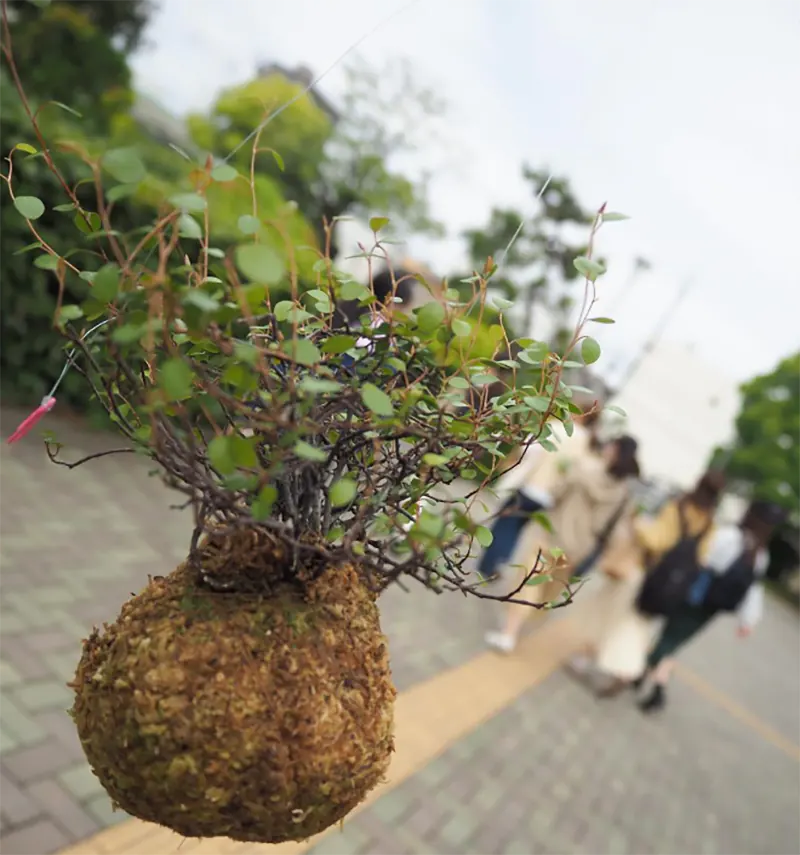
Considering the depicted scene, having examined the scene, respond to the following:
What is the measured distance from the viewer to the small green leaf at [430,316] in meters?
1.11

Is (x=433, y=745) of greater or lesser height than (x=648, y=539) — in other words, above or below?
below

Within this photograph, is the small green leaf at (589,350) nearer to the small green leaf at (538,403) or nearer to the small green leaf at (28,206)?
the small green leaf at (538,403)

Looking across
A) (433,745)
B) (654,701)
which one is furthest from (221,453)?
(654,701)

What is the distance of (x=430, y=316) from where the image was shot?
1112 mm

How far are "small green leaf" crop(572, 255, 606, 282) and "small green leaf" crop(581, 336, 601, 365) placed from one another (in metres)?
0.11

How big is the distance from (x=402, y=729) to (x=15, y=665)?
6.39ft

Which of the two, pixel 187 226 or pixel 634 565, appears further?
pixel 634 565

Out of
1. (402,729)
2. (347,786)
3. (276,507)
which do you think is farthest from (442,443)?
(402,729)

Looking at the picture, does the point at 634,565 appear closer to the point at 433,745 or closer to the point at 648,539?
the point at 648,539

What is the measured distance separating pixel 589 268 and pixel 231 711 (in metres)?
0.96

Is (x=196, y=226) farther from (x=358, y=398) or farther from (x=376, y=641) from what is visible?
(x=376, y=641)

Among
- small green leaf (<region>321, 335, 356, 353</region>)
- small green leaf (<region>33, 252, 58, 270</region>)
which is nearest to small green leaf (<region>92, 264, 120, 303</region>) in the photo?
small green leaf (<region>33, 252, 58, 270</region>)

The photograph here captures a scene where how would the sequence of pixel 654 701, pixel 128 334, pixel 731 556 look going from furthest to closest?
pixel 654 701 → pixel 731 556 → pixel 128 334

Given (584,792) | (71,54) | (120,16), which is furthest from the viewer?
(120,16)
